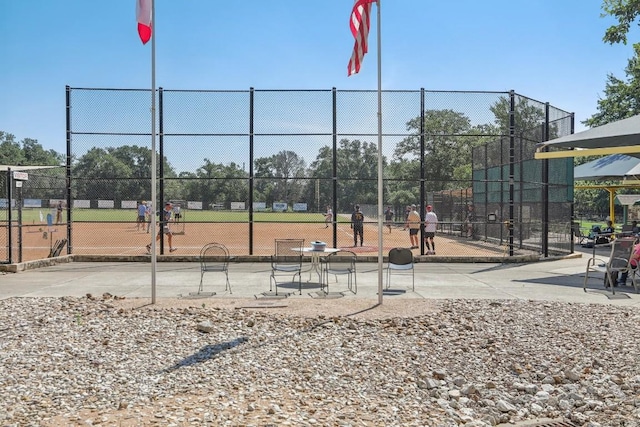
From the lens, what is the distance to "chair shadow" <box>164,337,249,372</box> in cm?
566

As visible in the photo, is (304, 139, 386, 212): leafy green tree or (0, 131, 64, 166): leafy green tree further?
(0, 131, 64, 166): leafy green tree

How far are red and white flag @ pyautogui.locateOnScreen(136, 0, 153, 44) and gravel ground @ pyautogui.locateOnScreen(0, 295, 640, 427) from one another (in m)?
4.32

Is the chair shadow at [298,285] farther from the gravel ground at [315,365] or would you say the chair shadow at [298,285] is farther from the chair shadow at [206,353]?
the chair shadow at [206,353]

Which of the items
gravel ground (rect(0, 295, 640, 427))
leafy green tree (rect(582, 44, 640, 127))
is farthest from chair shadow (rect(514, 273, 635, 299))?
leafy green tree (rect(582, 44, 640, 127))

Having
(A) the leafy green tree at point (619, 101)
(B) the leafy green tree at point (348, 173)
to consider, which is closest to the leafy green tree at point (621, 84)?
(A) the leafy green tree at point (619, 101)

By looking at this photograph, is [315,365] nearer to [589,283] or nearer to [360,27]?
[360,27]

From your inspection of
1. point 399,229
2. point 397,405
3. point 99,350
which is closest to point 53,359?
point 99,350

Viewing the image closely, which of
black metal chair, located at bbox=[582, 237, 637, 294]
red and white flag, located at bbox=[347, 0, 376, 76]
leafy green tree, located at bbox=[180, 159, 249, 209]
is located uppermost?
red and white flag, located at bbox=[347, 0, 376, 76]

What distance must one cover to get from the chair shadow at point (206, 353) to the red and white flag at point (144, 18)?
5103 mm

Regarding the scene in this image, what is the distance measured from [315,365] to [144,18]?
6.16 meters

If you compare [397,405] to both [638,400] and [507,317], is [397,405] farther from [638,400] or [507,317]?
[507,317]

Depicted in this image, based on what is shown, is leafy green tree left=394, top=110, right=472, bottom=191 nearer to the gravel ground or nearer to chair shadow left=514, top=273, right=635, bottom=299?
chair shadow left=514, top=273, right=635, bottom=299

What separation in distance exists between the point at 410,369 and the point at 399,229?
29902 mm

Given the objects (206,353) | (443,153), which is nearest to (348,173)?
(206,353)
